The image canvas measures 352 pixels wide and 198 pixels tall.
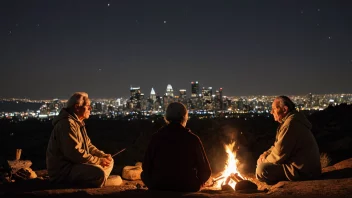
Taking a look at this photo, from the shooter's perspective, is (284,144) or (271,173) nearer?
(284,144)

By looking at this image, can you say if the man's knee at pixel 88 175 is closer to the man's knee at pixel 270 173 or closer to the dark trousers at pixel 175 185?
the dark trousers at pixel 175 185

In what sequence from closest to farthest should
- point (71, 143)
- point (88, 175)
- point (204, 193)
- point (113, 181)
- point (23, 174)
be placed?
point (204, 193) → point (71, 143) → point (88, 175) → point (113, 181) → point (23, 174)

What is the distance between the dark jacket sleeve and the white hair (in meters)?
2.52

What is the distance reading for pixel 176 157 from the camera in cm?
514

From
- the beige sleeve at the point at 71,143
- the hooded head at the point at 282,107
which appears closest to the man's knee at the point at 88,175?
the beige sleeve at the point at 71,143

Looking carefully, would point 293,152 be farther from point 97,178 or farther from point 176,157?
point 97,178

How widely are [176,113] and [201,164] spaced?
916 mm

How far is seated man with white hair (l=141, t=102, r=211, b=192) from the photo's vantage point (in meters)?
5.13

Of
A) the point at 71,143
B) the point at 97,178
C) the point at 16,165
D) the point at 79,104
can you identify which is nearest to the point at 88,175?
the point at 97,178

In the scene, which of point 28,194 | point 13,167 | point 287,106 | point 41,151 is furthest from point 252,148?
point 41,151

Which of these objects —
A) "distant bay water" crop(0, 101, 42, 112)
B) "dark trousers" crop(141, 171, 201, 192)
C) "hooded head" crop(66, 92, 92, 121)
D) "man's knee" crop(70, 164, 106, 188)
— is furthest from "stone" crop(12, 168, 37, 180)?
"distant bay water" crop(0, 101, 42, 112)

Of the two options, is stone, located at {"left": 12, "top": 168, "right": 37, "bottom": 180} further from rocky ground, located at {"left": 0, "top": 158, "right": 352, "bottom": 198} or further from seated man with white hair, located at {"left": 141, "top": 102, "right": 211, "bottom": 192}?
seated man with white hair, located at {"left": 141, "top": 102, "right": 211, "bottom": 192}

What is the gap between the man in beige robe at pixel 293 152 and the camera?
6.05 meters

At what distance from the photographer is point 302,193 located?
505 cm
